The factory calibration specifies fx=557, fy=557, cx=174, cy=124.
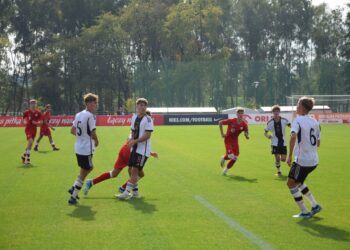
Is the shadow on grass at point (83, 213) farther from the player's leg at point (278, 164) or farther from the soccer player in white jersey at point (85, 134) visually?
the player's leg at point (278, 164)

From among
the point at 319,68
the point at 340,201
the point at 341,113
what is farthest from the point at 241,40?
the point at 340,201

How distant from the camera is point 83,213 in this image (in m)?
9.20

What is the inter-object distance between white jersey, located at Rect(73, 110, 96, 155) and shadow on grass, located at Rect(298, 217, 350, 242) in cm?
399

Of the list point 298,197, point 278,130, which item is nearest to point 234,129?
point 278,130

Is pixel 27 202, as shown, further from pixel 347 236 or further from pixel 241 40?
pixel 241 40

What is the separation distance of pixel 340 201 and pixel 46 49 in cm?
6870

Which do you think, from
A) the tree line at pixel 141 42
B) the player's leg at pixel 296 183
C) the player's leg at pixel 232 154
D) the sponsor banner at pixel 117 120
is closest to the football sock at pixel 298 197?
the player's leg at pixel 296 183

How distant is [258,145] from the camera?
25281mm

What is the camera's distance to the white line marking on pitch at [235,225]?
6996mm

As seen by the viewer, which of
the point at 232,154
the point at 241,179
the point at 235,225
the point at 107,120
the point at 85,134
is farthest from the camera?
the point at 107,120

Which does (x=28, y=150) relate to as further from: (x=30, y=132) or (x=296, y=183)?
(x=296, y=183)

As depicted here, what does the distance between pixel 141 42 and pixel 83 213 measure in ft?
228

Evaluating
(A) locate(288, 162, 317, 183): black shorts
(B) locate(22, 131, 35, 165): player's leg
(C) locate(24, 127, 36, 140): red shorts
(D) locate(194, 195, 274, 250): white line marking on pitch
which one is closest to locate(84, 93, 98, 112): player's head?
(D) locate(194, 195, 274, 250): white line marking on pitch

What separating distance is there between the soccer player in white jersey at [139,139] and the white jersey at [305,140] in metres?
2.89
